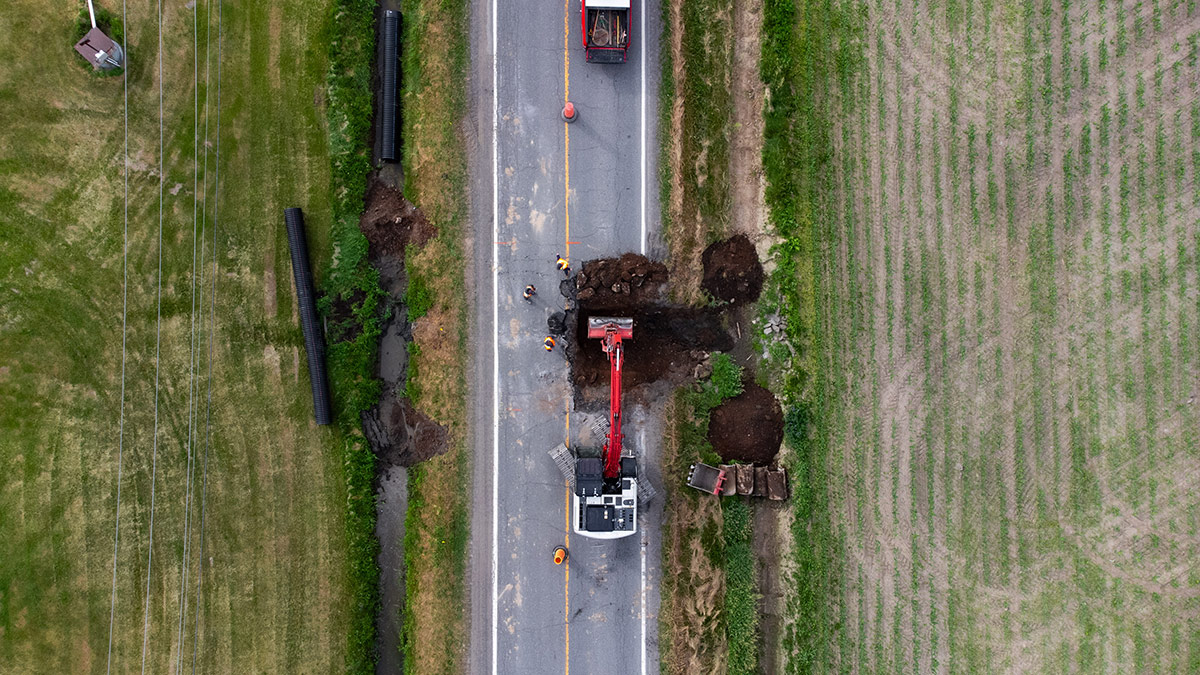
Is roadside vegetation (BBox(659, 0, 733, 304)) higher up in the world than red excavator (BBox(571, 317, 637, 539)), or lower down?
higher up

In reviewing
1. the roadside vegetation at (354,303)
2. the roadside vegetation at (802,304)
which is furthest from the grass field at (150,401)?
the roadside vegetation at (802,304)

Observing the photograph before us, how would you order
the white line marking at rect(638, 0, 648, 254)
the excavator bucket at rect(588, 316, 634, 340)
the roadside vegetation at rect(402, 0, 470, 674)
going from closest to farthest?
the excavator bucket at rect(588, 316, 634, 340), the roadside vegetation at rect(402, 0, 470, 674), the white line marking at rect(638, 0, 648, 254)

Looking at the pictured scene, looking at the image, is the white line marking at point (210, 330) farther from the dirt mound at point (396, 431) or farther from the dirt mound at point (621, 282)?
the dirt mound at point (621, 282)

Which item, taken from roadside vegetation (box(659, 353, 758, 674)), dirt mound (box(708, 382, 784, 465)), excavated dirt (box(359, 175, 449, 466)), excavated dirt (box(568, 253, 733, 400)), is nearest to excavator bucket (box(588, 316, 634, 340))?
Result: excavated dirt (box(568, 253, 733, 400))

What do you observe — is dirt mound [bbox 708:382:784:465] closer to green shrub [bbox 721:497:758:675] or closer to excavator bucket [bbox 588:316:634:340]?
green shrub [bbox 721:497:758:675]

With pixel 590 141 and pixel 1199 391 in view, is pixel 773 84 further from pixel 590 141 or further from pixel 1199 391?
pixel 1199 391
